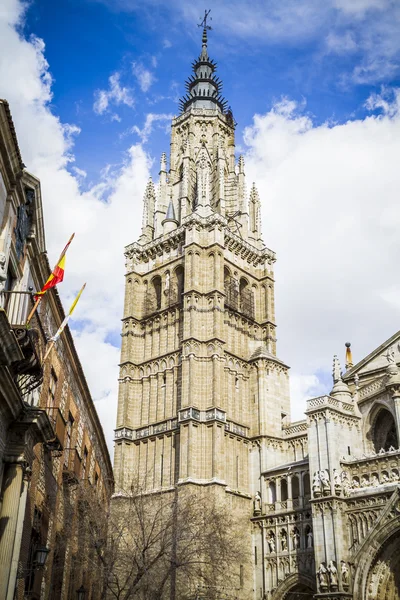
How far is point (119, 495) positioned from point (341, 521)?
17.8 metres

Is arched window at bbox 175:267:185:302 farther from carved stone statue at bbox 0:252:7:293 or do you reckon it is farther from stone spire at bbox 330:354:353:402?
carved stone statue at bbox 0:252:7:293

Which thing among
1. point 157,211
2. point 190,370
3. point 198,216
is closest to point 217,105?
point 157,211

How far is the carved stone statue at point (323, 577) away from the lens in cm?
3381

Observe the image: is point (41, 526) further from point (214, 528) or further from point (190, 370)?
point (190, 370)

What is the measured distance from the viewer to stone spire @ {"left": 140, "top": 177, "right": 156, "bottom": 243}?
198ft

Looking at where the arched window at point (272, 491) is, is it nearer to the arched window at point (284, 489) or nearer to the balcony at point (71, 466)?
the arched window at point (284, 489)

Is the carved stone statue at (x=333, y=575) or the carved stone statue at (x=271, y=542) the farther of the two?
the carved stone statue at (x=271, y=542)

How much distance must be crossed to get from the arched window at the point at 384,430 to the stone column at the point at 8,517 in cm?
2789

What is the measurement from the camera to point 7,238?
1808 centimetres

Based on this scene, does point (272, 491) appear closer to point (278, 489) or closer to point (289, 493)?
point (278, 489)

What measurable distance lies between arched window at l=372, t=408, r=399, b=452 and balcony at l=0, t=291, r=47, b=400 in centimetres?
2536

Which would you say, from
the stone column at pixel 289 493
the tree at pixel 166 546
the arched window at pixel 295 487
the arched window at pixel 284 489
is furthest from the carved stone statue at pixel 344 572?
the arched window at pixel 284 489

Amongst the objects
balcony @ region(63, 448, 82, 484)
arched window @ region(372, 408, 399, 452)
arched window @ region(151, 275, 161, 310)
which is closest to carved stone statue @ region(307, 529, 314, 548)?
arched window @ region(372, 408, 399, 452)

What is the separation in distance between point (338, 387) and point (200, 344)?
10614mm
